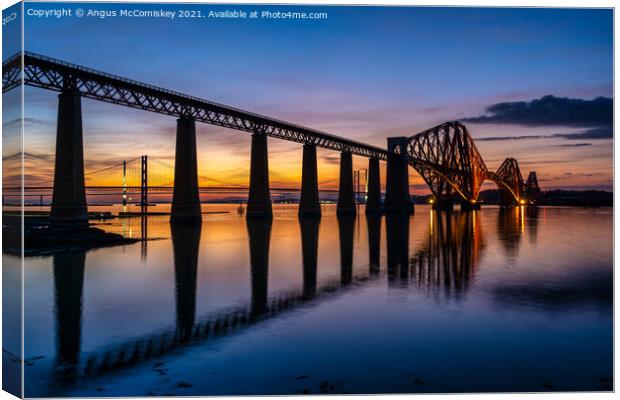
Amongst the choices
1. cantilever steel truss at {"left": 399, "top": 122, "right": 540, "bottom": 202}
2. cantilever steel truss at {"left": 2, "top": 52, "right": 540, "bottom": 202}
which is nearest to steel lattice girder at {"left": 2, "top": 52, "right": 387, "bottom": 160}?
cantilever steel truss at {"left": 2, "top": 52, "right": 540, "bottom": 202}

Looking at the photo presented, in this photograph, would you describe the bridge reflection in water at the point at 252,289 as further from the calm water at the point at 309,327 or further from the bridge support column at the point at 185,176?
the bridge support column at the point at 185,176

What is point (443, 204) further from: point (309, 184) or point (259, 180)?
point (259, 180)

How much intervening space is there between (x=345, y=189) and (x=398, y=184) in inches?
1064

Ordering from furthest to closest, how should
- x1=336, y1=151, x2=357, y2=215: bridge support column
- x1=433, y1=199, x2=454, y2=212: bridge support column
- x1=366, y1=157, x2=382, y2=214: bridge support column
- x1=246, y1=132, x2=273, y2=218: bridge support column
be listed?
x1=433, y1=199, x2=454, y2=212: bridge support column, x1=366, y1=157, x2=382, y2=214: bridge support column, x1=336, y1=151, x2=357, y2=215: bridge support column, x1=246, y1=132, x2=273, y2=218: bridge support column

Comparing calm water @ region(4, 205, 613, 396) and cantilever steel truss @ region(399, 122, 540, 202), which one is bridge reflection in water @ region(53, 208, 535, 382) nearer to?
calm water @ region(4, 205, 613, 396)

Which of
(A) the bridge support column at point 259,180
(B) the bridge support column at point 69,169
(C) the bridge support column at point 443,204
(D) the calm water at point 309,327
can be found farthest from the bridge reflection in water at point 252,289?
(C) the bridge support column at point 443,204

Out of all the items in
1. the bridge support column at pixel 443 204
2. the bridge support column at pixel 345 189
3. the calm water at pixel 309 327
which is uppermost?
the bridge support column at pixel 345 189

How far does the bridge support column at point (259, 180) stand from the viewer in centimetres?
6794

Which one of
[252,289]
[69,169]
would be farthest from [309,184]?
[252,289]

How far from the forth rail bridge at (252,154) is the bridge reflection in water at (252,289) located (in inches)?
203

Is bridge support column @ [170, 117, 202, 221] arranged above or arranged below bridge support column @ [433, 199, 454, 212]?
above

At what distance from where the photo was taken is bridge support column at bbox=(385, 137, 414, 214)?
11144cm

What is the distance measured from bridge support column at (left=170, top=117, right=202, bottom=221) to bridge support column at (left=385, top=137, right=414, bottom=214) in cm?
6012

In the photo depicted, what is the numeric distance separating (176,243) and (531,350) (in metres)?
27.3
